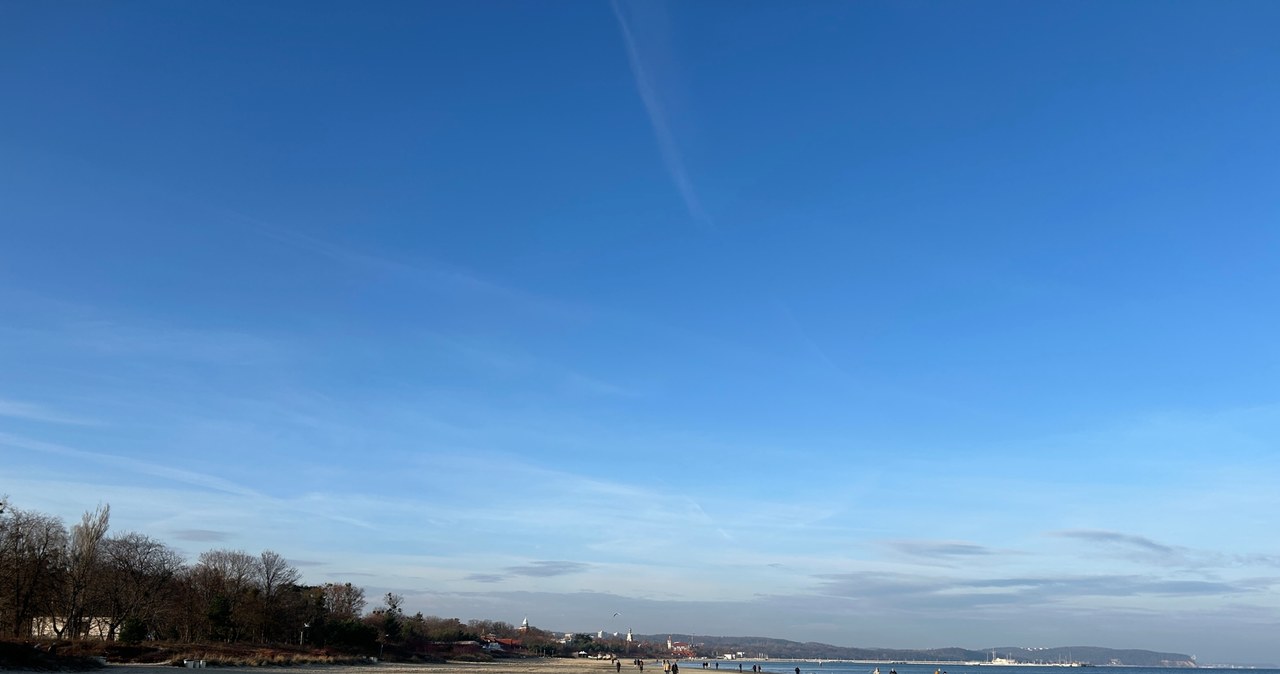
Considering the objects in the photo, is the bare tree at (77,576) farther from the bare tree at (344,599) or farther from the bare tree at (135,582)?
the bare tree at (344,599)

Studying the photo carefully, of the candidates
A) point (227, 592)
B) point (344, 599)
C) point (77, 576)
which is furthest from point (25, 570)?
point (344, 599)

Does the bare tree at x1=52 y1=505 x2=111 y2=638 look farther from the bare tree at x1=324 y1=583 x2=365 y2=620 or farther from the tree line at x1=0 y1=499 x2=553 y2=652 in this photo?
the bare tree at x1=324 y1=583 x2=365 y2=620

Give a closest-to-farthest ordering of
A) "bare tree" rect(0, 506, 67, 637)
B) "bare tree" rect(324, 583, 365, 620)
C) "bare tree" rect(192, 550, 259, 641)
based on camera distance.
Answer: "bare tree" rect(0, 506, 67, 637) → "bare tree" rect(192, 550, 259, 641) → "bare tree" rect(324, 583, 365, 620)

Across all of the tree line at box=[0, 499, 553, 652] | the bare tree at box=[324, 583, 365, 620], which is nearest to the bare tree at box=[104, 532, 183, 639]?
the tree line at box=[0, 499, 553, 652]

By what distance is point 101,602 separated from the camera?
75812 millimetres

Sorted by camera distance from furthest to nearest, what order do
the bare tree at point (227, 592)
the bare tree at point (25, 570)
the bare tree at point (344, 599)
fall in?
the bare tree at point (344, 599) → the bare tree at point (227, 592) → the bare tree at point (25, 570)

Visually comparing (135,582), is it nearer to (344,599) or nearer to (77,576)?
(77,576)

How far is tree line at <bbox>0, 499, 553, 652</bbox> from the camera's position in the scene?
203 ft

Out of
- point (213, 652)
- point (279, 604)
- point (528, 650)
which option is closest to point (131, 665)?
point (213, 652)

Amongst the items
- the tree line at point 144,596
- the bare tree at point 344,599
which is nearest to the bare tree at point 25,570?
the tree line at point 144,596

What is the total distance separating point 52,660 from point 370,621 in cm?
7968

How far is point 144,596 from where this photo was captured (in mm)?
79250

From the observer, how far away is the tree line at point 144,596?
2437 inches

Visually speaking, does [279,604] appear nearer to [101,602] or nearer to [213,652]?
[101,602]
